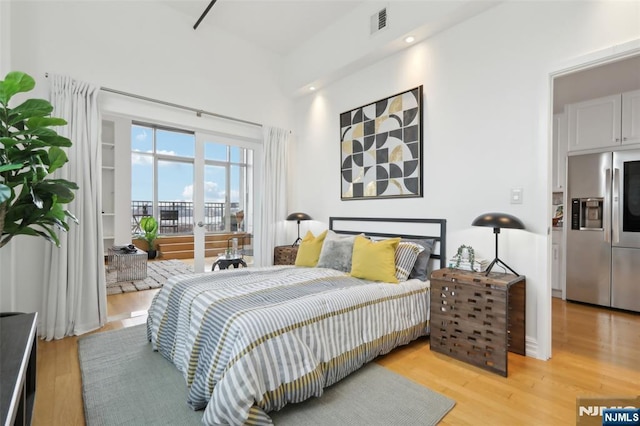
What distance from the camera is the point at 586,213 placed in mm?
3830

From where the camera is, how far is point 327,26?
12.6 feet

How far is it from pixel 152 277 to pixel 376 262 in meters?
4.29

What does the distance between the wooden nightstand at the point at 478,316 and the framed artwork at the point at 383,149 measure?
109cm

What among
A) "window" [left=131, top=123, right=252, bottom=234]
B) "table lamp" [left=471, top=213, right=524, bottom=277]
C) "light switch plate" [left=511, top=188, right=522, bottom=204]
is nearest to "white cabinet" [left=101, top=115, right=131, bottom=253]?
"window" [left=131, top=123, right=252, bottom=234]

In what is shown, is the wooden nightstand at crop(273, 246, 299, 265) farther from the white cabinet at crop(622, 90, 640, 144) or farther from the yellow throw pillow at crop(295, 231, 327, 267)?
the white cabinet at crop(622, 90, 640, 144)

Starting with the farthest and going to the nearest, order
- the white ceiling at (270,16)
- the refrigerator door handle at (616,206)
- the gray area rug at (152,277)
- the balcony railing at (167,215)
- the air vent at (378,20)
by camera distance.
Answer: the balcony railing at (167,215), the gray area rug at (152,277), the refrigerator door handle at (616,206), the white ceiling at (270,16), the air vent at (378,20)

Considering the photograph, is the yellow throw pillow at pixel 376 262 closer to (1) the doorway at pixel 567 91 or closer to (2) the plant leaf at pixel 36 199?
(1) the doorway at pixel 567 91

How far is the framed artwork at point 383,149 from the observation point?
10.6 feet

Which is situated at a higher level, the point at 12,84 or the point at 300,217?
the point at 12,84

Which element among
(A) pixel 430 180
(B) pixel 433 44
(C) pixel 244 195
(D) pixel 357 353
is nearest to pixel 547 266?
(A) pixel 430 180

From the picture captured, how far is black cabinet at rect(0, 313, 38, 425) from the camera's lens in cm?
103

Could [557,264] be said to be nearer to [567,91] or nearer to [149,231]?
[567,91]

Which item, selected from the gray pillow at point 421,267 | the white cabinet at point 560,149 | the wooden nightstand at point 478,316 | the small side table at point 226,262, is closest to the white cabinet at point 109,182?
the small side table at point 226,262

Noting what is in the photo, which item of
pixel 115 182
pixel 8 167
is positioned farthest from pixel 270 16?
pixel 115 182
